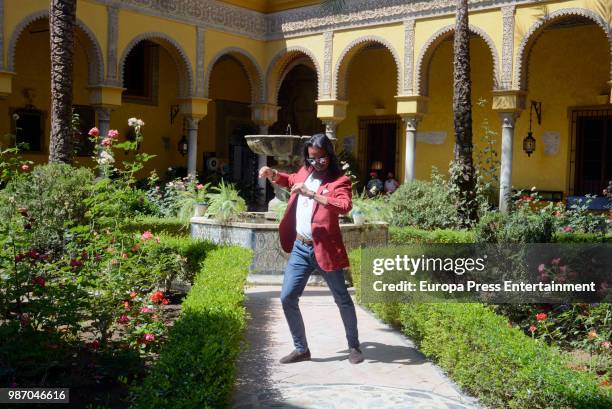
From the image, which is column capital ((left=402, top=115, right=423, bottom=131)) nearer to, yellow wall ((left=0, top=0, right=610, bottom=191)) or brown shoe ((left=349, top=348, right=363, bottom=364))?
yellow wall ((left=0, top=0, right=610, bottom=191))

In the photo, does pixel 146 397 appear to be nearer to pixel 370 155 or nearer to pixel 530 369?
pixel 530 369

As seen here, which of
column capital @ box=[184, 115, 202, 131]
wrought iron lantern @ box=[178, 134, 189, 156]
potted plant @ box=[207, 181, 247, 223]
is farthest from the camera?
wrought iron lantern @ box=[178, 134, 189, 156]

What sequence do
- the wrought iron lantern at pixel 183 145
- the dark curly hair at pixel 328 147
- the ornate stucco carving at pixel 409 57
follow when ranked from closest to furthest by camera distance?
the dark curly hair at pixel 328 147 < the ornate stucco carving at pixel 409 57 < the wrought iron lantern at pixel 183 145

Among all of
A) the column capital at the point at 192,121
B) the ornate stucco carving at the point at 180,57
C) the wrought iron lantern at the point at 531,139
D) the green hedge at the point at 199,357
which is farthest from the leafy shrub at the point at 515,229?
the column capital at the point at 192,121

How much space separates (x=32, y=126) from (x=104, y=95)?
3.00 metres

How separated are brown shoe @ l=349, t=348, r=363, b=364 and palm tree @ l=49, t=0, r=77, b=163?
5291 mm

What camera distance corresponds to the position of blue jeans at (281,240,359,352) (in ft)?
14.4

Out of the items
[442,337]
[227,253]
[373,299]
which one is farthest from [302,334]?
[227,253]

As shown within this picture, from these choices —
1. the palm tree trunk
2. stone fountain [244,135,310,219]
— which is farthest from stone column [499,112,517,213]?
stone fountain [244,135,310,219]

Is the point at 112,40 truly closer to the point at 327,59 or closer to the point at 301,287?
the point at 327,59

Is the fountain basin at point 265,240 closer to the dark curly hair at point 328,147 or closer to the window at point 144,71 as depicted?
the dark curly hair at point 328,147

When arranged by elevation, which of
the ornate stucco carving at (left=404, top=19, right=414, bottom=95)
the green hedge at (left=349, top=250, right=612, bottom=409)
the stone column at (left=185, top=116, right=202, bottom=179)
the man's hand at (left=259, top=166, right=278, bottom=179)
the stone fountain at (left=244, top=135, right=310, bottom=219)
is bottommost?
the green hedge at (left=349, top=250, right=612, bottom=409)

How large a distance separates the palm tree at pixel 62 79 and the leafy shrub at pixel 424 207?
16.8 feet

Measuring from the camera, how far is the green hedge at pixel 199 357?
9.09 feet
